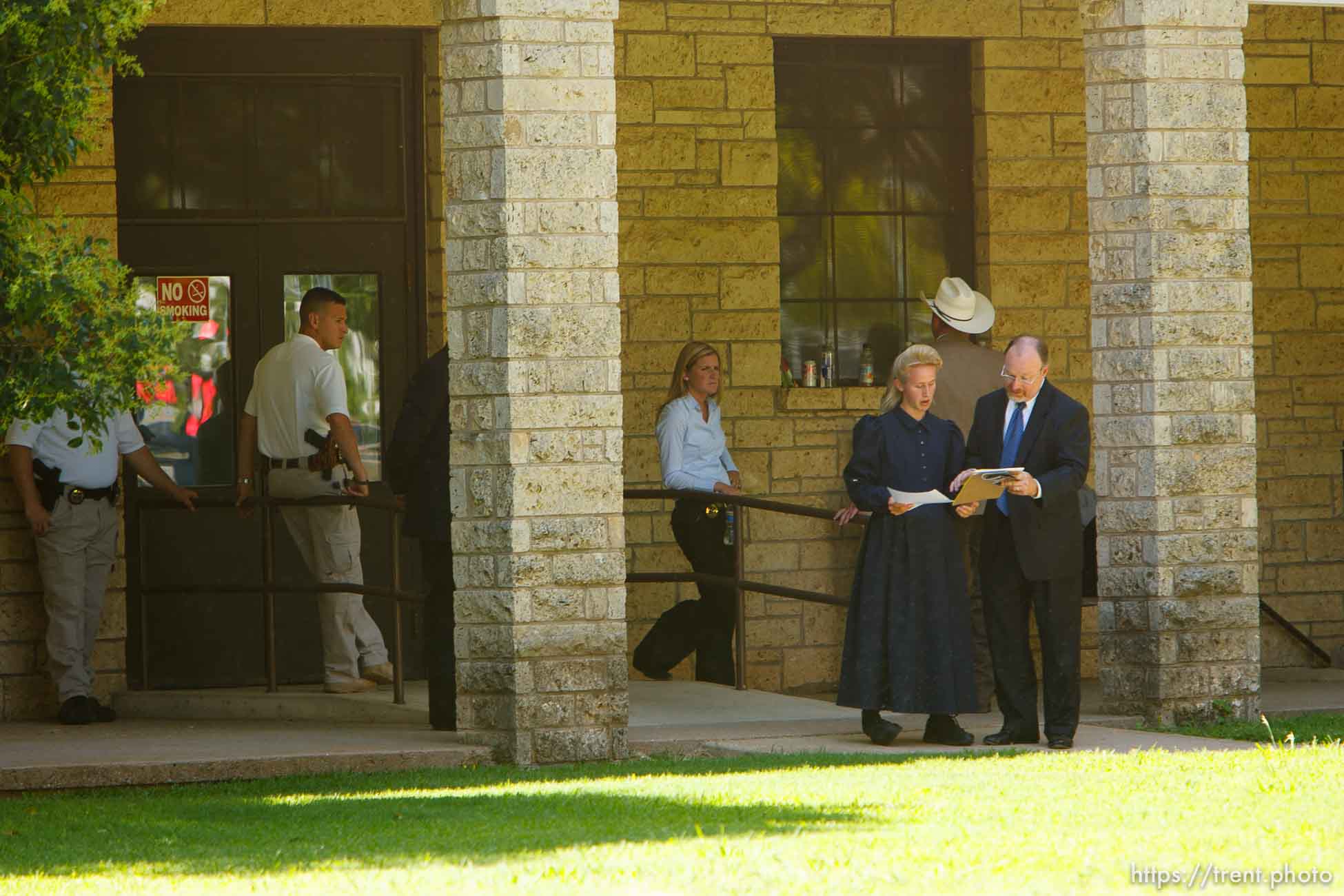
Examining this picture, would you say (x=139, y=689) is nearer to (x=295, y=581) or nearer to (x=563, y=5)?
(x=295, y=581)

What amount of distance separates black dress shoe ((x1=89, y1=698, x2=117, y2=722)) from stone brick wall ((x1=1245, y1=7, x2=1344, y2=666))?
6.79 meters

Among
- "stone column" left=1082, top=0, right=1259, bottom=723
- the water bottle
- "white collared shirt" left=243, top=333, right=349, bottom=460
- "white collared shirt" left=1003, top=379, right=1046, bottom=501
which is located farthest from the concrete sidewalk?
the water bottle

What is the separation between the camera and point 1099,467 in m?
10.5

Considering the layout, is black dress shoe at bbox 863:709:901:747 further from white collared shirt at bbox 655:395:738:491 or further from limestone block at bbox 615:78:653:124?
limestone block at bbox 615:78:653:124

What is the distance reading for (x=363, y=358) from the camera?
487 inches

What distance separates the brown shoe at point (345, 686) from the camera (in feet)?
36.8

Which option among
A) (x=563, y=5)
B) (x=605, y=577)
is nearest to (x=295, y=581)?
(x=605, y=577)

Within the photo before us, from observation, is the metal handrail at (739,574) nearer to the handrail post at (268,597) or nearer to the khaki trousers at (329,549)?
the khaki trousers at (329,549)

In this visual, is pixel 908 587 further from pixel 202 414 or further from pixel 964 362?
pixel 202 414

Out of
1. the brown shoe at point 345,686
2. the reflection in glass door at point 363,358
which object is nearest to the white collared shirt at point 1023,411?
the brown shoe at point 345,686

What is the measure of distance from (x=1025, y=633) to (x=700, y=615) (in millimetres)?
2946

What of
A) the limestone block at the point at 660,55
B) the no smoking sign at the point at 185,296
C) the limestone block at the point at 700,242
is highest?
the limestone block at the point at 660,55

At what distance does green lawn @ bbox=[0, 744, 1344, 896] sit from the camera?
20.8 feet

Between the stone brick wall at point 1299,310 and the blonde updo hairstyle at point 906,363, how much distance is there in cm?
427
